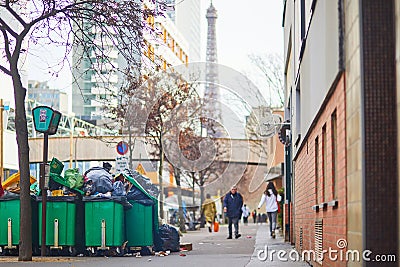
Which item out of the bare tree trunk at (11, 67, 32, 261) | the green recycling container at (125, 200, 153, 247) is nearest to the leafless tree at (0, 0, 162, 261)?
the bare tree trunk at (11, 67, 32, 261)

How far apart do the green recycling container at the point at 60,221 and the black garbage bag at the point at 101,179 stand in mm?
655

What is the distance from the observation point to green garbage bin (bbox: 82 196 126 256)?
59.8 ft

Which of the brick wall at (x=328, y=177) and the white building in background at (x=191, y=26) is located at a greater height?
the white building in background at (x=191, y=26)

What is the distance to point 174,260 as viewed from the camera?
56.2 ft

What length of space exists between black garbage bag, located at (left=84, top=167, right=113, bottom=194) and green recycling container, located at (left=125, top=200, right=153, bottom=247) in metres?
0.62

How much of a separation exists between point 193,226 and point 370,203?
145 feet

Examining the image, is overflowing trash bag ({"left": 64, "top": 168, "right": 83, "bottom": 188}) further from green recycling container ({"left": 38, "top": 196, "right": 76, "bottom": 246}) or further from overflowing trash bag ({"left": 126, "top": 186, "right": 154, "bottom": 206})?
overflowing trash bag ({"left": 126, "top": 186, "right": 154, "bottom": 206})

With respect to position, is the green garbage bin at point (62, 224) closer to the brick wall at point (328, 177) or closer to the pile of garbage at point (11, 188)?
the pile of garbage at point (11, 188)

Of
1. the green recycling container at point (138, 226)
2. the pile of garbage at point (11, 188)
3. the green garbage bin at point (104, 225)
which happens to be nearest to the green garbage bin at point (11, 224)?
the pile of garbage at point (11, 188)

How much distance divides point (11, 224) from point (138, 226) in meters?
2.64

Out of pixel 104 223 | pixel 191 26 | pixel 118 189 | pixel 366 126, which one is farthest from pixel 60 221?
pixel 191 26

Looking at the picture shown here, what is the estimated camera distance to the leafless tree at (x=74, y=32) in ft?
56.3

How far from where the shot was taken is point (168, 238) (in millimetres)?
20391

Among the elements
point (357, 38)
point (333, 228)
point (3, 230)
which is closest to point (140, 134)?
point (3, 230)
